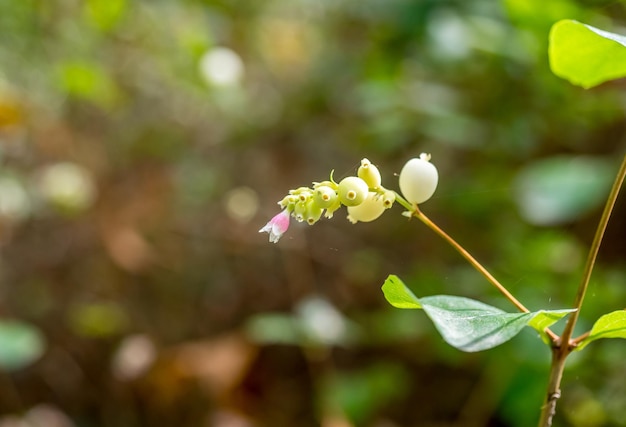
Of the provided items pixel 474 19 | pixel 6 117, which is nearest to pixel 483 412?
pixel 474 19

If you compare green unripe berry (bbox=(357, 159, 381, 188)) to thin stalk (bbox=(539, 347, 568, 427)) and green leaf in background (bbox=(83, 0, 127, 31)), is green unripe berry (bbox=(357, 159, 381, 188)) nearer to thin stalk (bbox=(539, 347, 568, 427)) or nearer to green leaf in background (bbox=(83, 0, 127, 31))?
thin stalk (bbox=(539, 347, 568, 427))

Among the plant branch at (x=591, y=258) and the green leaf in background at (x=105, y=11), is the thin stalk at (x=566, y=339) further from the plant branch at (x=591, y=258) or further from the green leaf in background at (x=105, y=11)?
the green leaf in background at (x=105, y=11)

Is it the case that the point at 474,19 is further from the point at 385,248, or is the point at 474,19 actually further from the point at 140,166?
the point at 140,166

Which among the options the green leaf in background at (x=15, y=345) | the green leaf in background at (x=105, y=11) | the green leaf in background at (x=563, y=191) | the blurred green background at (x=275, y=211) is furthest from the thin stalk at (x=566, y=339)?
the green leaf in background at (x=105, y=11)

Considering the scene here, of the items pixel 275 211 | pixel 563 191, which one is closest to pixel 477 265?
pixel 563 191

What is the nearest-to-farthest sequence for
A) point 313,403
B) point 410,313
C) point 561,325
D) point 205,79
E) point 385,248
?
1. point 561,325
2. point 410,313
3. point 313,403
4. point 205,79
5. point 385,248

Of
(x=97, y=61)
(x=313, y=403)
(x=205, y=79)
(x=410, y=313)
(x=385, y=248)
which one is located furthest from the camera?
(x=97, y=61)

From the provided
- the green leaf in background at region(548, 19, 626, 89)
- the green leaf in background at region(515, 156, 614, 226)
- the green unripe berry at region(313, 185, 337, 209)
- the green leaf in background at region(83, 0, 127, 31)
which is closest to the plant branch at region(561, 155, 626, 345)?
the green leaf in background at region(548, 19, 626, 89)
